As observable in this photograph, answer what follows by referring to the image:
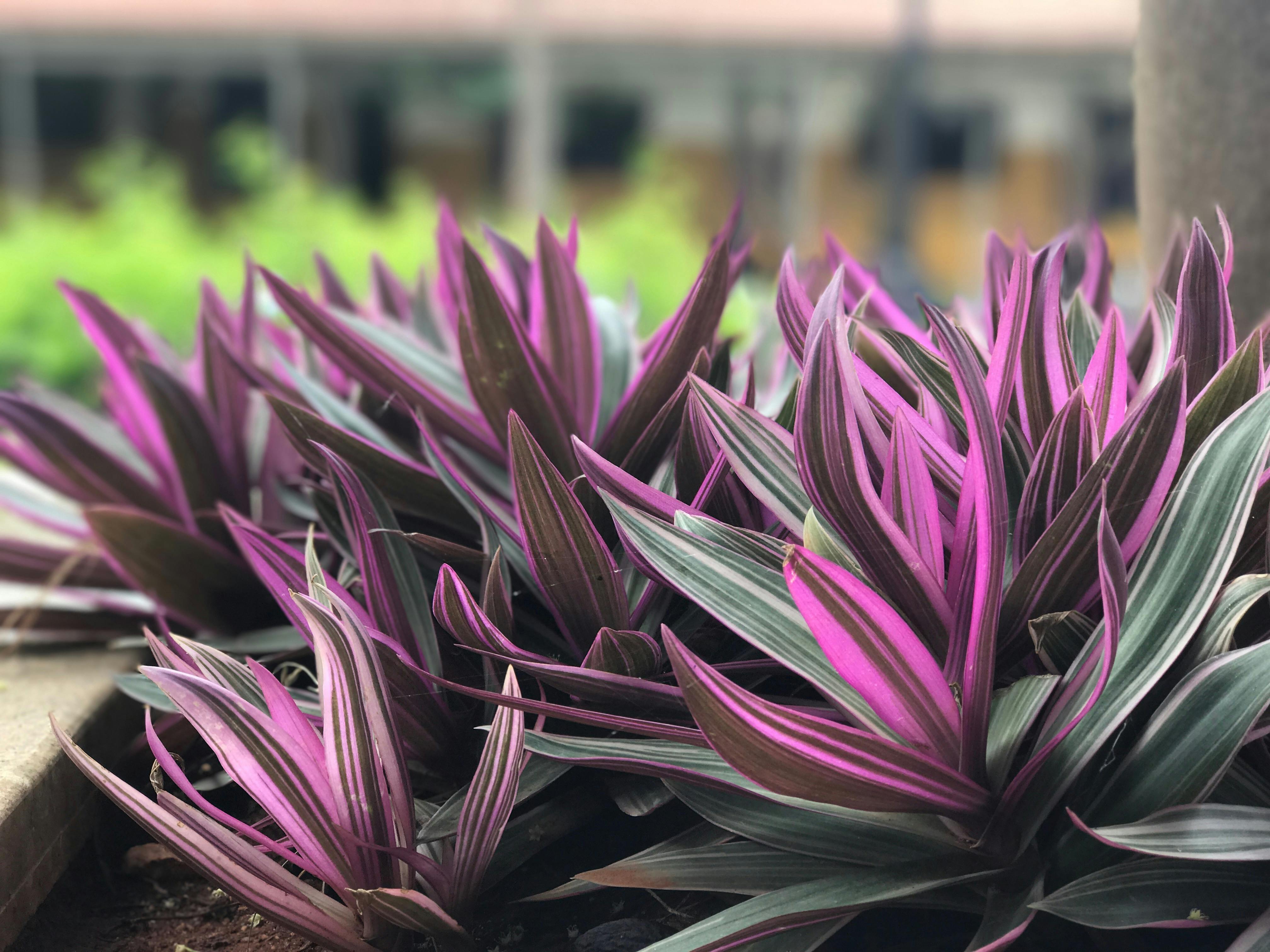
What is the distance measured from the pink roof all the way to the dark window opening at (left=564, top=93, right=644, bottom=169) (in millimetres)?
1471

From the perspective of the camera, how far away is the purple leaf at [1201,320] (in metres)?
1.17

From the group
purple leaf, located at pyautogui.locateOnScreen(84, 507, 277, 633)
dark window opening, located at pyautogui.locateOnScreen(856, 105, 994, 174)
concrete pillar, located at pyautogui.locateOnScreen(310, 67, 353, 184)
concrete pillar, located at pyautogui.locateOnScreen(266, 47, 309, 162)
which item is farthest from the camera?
dark window opening, located at pyautogui.locateOnScreen(856, 105, 994, 174)

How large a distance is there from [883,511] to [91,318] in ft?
4.87

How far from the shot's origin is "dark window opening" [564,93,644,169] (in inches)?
643

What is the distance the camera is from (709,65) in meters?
15.3

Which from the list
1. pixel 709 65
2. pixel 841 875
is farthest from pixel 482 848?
pixel 709 65

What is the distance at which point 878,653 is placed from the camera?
3.02 ft

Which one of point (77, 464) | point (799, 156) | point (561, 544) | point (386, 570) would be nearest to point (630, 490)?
point (561, 544)

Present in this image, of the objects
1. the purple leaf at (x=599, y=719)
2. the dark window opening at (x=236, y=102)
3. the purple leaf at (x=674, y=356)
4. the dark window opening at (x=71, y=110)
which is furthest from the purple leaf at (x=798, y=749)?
the dark window opening at (x=71, y=110)

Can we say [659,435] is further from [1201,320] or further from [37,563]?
[37,563]

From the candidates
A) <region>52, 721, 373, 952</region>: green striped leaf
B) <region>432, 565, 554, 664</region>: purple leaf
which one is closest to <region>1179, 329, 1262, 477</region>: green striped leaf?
<region>432, 565, 554, 664</region>: purple leaf

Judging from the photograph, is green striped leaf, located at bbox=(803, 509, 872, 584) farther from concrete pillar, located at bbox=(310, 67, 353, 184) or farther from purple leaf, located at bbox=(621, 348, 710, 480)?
concrete pillar, located at bbox=(310, 67, 353, 184)

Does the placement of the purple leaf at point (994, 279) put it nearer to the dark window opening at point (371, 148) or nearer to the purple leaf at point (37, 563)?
the purple leaf at point (37, 563)

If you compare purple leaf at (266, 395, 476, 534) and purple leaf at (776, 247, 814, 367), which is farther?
purple leaf at (266, 395, 476, 534)
